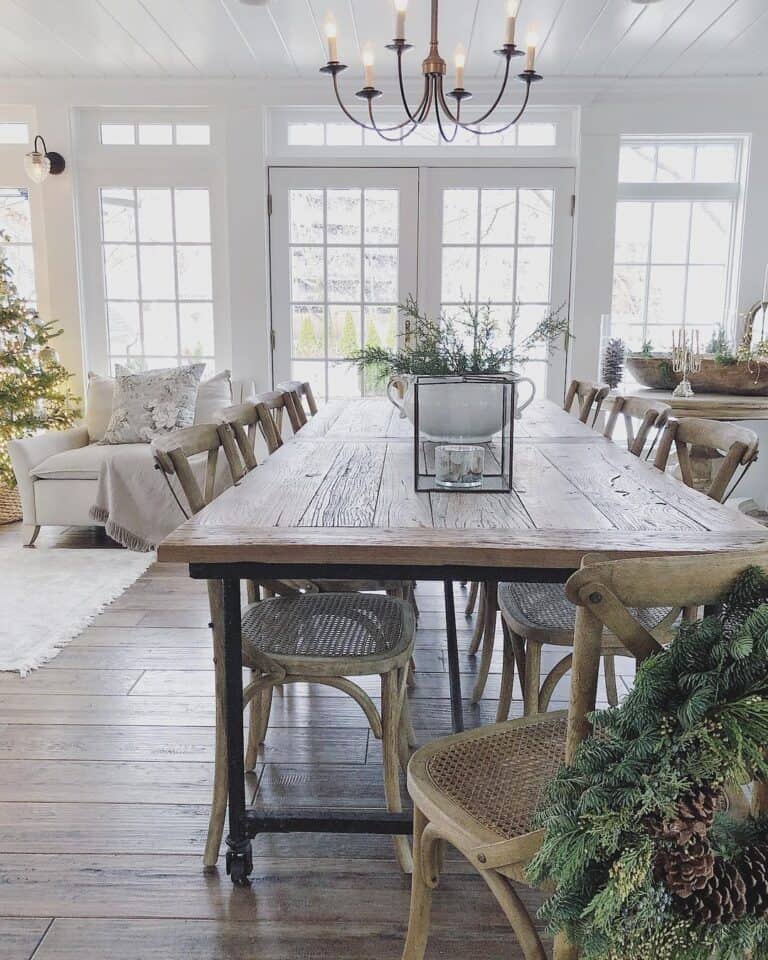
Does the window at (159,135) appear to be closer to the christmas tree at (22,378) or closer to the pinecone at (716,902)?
the christmas tree at (22,378)

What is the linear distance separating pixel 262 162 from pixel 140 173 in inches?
32.0

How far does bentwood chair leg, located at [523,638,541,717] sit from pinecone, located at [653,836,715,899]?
3.17 feet

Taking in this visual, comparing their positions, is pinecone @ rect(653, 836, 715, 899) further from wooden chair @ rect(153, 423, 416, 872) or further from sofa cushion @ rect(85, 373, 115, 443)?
sofa cushion @ rect(85, 373, 115, 443)

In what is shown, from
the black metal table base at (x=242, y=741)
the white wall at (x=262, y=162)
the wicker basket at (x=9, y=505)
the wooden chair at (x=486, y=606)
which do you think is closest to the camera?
the black metal table base at (x=242, y=741)

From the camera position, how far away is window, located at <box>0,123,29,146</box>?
16.5 feet

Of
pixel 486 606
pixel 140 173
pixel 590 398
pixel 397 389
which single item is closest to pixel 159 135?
pixel 140 173

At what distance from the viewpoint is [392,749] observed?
67.2 inches

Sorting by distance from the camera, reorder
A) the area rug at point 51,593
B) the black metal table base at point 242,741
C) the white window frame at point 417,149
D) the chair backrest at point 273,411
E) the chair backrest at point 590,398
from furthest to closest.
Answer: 1. the white window frame at point 417,149
2. the chair backrest at point 590,398
3. the area rug at point 51,593
4. the chair backrest at point 273,411
5. the black metal table base at point 242,741

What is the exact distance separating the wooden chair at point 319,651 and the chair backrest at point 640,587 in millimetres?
786

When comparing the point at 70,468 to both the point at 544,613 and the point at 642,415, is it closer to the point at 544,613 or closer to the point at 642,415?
the point at 642,415

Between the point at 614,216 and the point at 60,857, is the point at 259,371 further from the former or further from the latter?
the point at 60,857

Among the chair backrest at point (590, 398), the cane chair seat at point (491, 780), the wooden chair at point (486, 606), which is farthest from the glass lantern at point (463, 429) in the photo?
→ the chair backrest at point (590, 398)

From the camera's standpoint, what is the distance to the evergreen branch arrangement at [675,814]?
855 mm

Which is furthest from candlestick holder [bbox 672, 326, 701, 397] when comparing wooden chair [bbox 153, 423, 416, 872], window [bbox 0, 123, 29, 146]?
window [bbox 0, 123, 29, 146]
